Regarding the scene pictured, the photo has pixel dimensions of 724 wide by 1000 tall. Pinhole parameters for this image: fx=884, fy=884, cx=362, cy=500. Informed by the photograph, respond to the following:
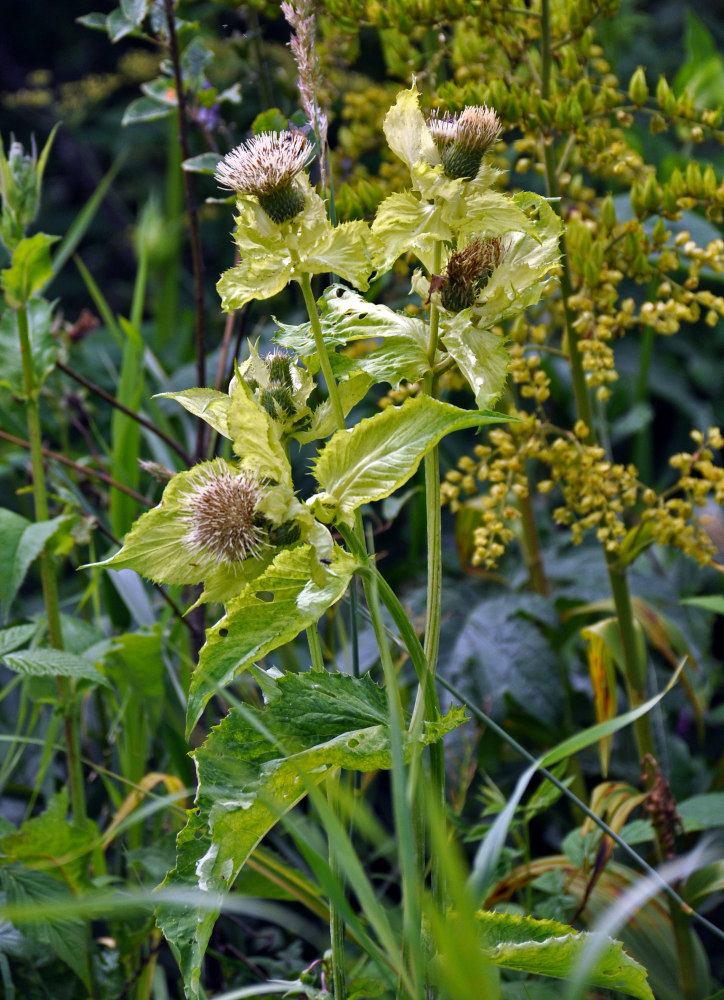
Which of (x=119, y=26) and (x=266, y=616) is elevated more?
(x=119, y=26)

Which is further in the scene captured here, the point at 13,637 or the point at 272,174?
the point at 13,637

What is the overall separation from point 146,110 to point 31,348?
0.30 metres

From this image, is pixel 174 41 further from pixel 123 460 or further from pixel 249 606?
pixel 249 606

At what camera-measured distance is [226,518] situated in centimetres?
39

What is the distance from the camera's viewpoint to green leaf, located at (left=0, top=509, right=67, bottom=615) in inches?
25.1

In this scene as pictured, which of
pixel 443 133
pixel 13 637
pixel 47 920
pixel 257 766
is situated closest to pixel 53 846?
pixel 47 920

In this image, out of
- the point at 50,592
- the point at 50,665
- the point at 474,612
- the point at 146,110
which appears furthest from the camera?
the point at 474,612

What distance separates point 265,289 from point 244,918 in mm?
717

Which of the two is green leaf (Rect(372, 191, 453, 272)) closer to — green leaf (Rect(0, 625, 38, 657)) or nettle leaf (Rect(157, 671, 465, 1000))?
nettle leaf (Rect(157, 671, 465, 1000))

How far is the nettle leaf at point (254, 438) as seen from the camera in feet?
1.24

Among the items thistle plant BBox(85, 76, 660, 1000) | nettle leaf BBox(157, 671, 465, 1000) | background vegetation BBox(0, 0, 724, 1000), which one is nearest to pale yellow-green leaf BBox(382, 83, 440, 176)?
thistle plant BBox(85, 76, 660, 1000)

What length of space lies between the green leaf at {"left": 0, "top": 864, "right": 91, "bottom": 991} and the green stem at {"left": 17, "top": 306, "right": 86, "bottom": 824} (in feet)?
0.26

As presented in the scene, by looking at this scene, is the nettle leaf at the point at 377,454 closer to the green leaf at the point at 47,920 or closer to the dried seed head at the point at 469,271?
the dried seed head at the point at 469,271

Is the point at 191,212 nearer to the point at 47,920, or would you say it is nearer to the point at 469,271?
the point at 469,271
